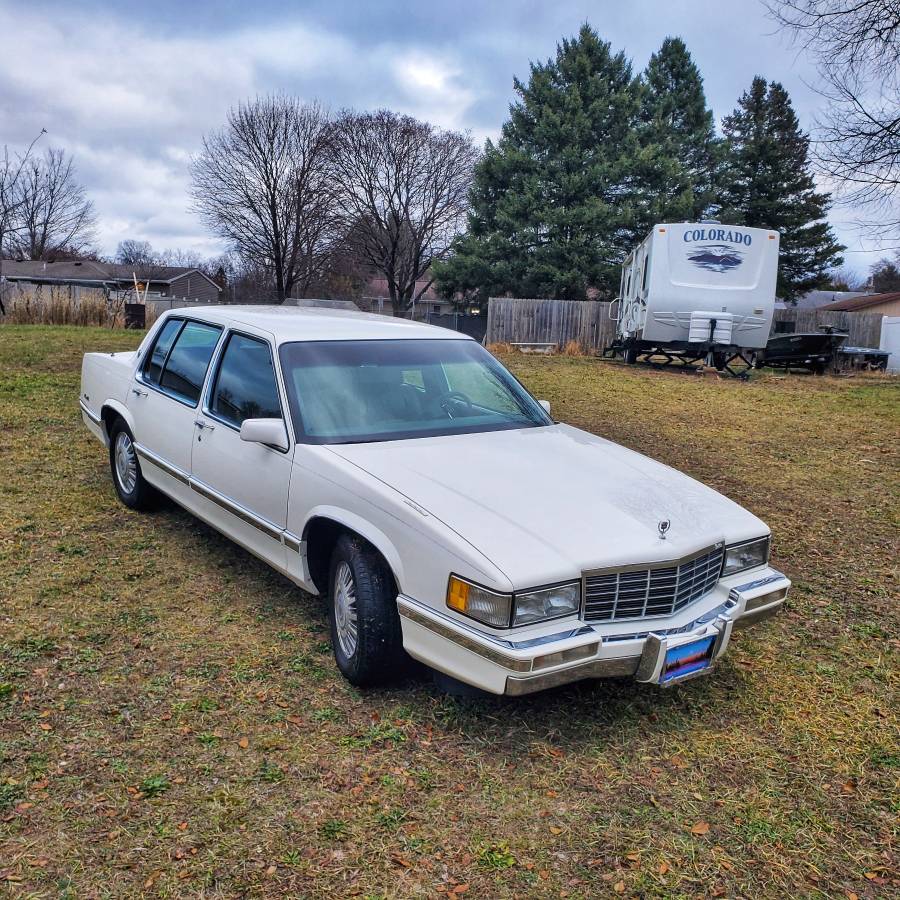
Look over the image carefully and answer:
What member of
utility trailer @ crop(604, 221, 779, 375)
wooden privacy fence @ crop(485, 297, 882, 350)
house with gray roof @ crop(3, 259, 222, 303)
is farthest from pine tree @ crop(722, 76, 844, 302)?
house with gray roof @ crop(3, 259, 222, 303)

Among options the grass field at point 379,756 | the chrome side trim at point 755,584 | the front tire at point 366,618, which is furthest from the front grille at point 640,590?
the front tire at point 366,618

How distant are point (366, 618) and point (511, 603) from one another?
72 centimetres

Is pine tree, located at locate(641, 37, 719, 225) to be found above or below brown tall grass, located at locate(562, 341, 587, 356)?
above

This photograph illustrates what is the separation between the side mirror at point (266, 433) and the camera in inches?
155

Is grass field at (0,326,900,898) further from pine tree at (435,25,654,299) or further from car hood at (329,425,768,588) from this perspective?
pine tree at (435,25,654,299)

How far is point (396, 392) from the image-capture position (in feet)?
14.5

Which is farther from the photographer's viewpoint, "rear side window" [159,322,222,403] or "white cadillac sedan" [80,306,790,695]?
"rear side window" [159,322,222,403]

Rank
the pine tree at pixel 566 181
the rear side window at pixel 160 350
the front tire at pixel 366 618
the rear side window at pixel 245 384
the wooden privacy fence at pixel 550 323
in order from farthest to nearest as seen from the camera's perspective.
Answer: the pine tree at pixel 566 181
the wooden privacy fence at pixel 550 323
the rear side window at pixel 160 350
the rear side window at pixel 245 384
the front tire at pixel 366 618

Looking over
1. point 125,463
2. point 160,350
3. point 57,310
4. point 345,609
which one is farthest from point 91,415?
point 57,310

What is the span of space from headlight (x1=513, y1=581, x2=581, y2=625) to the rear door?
2621mm

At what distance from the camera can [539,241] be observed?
101ft

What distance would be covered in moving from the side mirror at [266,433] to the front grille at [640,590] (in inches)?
65.6

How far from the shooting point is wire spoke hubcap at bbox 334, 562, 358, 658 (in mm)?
3541

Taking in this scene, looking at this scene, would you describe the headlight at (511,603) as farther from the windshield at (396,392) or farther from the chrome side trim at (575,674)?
the windshield at (396,392)
